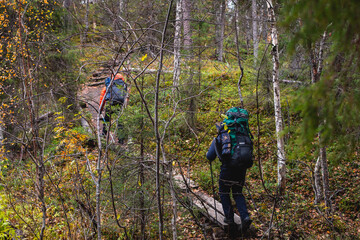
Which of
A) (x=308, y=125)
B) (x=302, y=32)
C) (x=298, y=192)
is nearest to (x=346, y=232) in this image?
(x=298, y=192)

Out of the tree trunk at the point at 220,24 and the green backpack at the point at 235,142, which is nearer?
the tree trunk at the point at 220,24

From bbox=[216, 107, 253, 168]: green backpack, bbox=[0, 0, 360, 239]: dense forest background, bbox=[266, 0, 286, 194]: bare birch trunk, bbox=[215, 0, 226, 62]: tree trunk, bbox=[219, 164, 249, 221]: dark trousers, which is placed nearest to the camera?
bbox=[0, 0, 360, 239]: dense forest background

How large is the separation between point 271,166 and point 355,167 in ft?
7.08

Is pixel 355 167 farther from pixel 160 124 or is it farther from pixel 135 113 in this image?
pixel 135 113

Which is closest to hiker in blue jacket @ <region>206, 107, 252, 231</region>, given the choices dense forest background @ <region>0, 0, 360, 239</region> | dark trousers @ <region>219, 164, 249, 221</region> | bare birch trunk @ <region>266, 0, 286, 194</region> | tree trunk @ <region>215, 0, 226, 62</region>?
dark trousers @ <region>219, 164, 249, 221</region>

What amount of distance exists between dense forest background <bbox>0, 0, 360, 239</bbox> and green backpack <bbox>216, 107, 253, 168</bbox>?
33cm

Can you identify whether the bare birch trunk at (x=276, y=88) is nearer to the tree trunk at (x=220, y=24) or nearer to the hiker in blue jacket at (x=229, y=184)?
the tree trunk at (x=220, y=24)

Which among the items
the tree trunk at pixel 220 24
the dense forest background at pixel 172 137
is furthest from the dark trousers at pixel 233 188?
the tree trunk at pixel 220 24

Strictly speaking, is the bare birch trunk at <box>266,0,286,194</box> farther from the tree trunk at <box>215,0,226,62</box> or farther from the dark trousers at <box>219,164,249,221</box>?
the dark trousers at <box>219,164,249,221</box>

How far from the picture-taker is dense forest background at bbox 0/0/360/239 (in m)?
1.84

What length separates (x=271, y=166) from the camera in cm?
737

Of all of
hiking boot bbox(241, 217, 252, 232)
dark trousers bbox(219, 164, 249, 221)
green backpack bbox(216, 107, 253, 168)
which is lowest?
hiking boot bbox(241, 217, 252, 232)

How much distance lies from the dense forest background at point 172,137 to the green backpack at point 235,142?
0.33 m

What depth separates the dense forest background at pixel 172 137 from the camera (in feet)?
6.02
